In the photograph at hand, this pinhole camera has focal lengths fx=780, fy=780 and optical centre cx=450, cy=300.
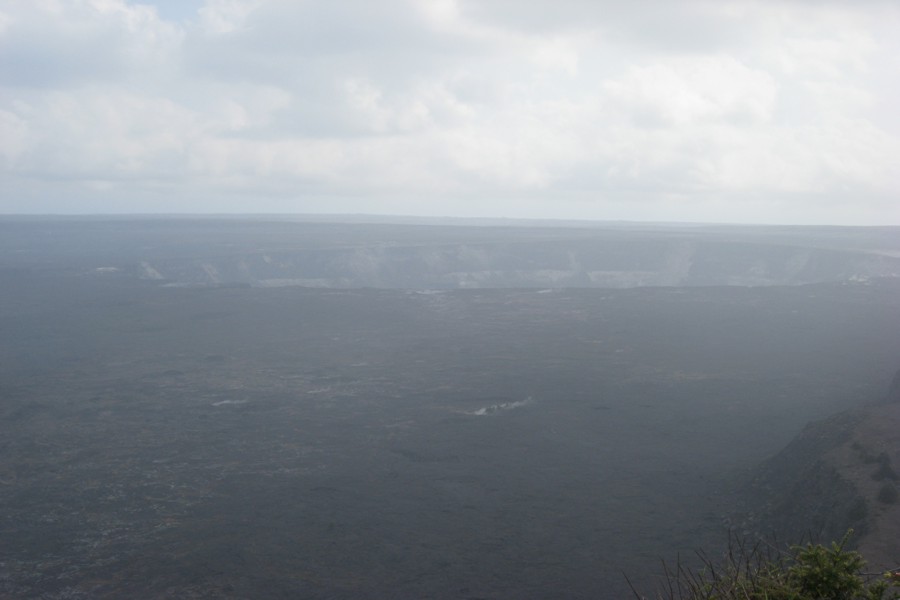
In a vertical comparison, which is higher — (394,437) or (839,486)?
(839,486)

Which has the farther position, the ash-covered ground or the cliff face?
the ash-covered ground

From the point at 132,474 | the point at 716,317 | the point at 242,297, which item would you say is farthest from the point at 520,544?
the point at 242,297

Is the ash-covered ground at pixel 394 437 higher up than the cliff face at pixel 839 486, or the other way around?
the cliff face at pixel 839 486

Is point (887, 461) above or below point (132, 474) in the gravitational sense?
above

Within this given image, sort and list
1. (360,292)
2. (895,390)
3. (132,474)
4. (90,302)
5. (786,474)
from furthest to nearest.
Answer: (360,292) → (90,302) → (895,390) → (132,474) → (786,474)

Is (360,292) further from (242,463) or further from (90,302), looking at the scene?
(242,463)

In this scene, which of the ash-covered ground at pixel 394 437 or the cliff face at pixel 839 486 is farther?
the ash-covered ground at pixel 394 437

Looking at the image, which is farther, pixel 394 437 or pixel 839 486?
pixel 394 437

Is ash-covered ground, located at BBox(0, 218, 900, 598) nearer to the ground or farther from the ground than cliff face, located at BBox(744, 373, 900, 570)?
nearer to the ground
